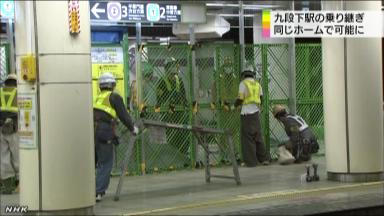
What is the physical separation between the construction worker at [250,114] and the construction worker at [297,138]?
56cm

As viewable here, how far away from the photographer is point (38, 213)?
780cm

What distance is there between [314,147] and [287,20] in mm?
2811

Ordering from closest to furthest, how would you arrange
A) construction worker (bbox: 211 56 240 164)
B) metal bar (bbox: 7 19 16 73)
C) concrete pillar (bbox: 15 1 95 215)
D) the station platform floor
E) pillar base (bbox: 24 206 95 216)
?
concrete pillar (bbox: 15 1 95 215) < pillar base (bbox: 24 206 95 216) < the station platform floor < metal bar (bbox: 7 19 16 73) < construction worker (bbox: 211 56 240 164)

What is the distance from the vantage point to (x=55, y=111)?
7695 millimetres

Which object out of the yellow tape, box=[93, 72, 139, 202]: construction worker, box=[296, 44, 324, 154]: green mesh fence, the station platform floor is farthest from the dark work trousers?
box=[93, 72, 139, 202]: construction worker

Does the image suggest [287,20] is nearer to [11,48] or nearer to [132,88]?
[132,88]

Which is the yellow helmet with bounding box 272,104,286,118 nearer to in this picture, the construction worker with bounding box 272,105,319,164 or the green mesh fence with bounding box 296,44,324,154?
the construction worker with bounding box 272,105,319,164

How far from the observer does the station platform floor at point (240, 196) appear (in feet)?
27.4

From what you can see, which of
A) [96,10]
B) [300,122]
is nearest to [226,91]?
[300,122]

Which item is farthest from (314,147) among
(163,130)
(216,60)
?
(163,130)

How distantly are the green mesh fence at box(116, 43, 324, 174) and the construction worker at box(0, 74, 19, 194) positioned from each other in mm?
1832

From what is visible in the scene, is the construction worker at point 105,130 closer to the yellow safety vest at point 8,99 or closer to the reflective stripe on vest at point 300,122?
the yellow safety vest at point 8,99

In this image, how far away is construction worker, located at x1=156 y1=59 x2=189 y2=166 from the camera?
12328mm

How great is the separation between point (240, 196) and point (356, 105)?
232 centimetres
